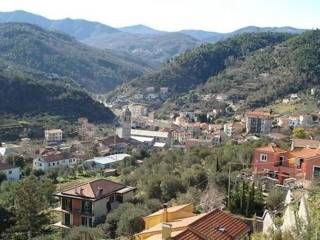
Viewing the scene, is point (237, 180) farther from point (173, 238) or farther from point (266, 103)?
point (266, 103)

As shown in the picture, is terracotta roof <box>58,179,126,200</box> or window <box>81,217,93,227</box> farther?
terracotta roof <box>58,179,126,200</box>

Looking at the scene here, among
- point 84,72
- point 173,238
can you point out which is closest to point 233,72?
point 84,72

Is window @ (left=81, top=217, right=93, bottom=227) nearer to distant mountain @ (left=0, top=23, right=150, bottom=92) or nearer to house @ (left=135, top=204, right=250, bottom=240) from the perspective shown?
house @ (left=135, top=204, right=250, bottom=240)

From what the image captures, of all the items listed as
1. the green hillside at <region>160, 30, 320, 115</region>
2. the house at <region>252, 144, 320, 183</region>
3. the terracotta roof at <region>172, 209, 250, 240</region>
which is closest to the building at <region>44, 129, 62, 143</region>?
→ the green hillside at <region>160, 30, 320, 115</region>

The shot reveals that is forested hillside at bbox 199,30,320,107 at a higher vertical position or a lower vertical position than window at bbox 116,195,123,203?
higher

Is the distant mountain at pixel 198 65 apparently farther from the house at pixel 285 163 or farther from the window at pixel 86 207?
the window at pixel 86 207

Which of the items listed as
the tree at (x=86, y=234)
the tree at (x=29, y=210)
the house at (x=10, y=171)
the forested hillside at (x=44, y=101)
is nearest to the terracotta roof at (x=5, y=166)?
the house at (x=10, y=171)

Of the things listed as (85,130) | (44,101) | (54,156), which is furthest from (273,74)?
(54,156)
